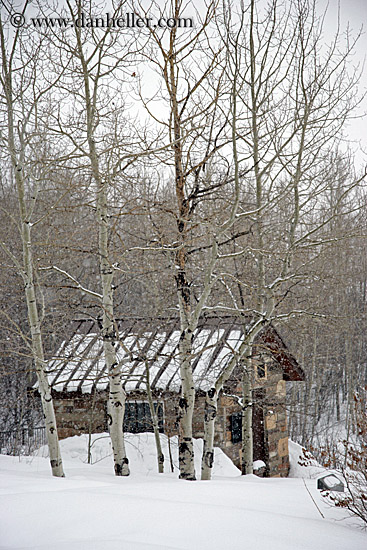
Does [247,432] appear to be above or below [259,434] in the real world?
above

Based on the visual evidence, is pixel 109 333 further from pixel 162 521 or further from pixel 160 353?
pixel 162 521

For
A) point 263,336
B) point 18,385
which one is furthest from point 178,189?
point 18,385

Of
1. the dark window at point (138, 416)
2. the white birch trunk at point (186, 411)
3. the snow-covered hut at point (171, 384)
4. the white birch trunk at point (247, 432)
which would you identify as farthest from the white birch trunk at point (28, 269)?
the dark window at point (138, 416)

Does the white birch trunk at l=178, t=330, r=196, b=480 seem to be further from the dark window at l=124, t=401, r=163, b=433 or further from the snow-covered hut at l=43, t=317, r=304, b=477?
the dark window at l=124, t=401, r=163, b=433

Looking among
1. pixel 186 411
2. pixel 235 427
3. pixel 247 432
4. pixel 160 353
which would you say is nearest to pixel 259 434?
pixel 235 427

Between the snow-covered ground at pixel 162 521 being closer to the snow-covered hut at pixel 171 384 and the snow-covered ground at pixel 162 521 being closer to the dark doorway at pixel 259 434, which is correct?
the snow-covered hut at pixel 171 384

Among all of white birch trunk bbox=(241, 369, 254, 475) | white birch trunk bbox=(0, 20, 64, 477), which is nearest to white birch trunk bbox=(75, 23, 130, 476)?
white birch trunk bbox=(0, 20, 64, 477)

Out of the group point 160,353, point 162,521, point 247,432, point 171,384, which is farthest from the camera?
point 171,384

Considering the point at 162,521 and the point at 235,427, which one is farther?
the point at 235,427

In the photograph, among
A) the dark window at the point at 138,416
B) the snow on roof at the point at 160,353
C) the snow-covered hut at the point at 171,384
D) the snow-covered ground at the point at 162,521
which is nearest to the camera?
the snow-covered ground at the point at 162,521

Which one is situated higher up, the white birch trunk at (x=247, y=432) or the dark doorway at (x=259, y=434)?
the white birch trunk at (x=247, y=432)

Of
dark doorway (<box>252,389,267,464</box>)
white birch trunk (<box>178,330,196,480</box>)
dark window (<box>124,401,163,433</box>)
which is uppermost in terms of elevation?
white birch trunk (<box>178,330,196,480</box>)

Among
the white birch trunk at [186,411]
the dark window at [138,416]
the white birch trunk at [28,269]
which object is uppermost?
the white birch trunk at [28,269]

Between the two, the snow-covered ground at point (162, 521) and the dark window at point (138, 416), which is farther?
the dark window at point (138, 416)
